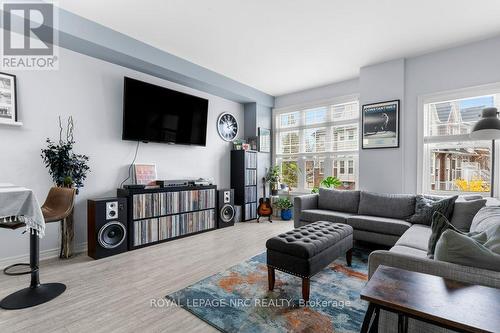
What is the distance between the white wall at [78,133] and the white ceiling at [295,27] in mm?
750

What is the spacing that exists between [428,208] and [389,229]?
541mm

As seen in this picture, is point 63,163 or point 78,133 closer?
point 63,163

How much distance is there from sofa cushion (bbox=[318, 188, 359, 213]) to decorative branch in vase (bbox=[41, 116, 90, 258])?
352cm

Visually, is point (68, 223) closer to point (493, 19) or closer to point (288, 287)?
point (288, 287)

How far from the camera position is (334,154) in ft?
16.4

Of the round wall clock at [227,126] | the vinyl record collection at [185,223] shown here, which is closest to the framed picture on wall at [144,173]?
the vinyl record collection at [185,223]

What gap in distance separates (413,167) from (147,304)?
4.01 m

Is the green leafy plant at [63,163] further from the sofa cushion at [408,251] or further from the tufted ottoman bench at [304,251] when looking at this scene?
the sofa cushion at [408,251]

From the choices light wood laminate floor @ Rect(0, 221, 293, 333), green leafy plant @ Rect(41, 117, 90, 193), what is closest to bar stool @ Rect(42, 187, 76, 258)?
green leafy plant @ Rect(41, 117, 90, 193)

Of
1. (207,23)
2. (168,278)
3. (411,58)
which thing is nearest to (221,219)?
(168,278)

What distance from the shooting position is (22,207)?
76.0 inches

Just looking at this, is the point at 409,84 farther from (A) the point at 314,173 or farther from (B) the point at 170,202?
(B) the point at 170,202

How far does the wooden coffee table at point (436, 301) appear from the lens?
31.4 inches

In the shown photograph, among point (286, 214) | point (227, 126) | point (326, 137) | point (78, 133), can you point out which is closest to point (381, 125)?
point (326, 137)
